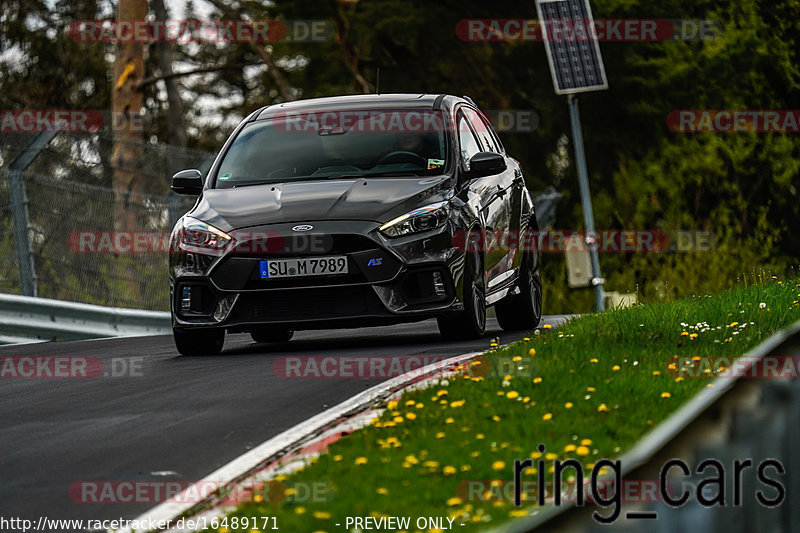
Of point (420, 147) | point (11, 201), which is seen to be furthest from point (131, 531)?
point (11, 201)

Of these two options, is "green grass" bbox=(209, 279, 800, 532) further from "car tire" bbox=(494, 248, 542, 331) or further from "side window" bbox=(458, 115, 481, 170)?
"car tire" bbox=(494, 248, 542, 331)

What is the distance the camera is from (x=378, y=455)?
5703 mm

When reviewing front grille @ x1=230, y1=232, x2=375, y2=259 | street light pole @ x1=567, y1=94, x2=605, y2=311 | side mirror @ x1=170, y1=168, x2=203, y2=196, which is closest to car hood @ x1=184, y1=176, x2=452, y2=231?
front grille @ x1=230, y1=232, x2=375, y2=259

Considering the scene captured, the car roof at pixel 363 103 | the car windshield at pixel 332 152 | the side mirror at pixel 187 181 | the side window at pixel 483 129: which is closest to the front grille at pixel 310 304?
the car windshield at pixel 332 152

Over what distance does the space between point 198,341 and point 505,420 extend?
511cm

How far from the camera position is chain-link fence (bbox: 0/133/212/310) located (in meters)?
14.5

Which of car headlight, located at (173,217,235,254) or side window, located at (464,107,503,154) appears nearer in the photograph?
A: car headlight, located at (173,217,235,254)

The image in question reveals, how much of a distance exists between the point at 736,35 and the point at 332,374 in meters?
28.2

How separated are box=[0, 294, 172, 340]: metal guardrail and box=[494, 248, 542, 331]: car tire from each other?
13.3ft

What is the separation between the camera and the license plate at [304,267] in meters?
10.2

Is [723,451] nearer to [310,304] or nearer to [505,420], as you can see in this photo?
[505,420]

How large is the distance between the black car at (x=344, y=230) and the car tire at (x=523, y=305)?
1.93 feet

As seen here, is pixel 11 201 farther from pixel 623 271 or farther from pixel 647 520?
pixel 623 271

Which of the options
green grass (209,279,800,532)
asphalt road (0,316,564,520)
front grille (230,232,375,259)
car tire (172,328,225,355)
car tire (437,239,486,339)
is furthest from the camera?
car tire (172,328,225,355)
